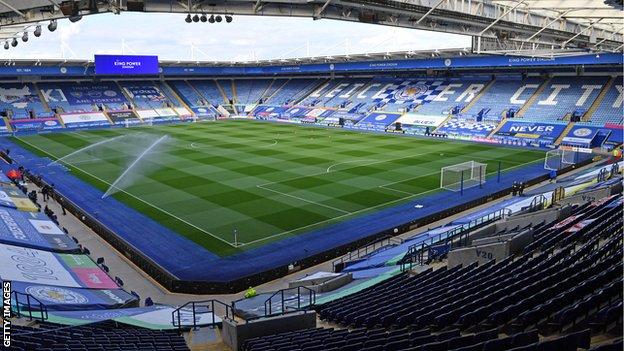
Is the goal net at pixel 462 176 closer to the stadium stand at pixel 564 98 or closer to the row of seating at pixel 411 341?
the row of seating at pixel 411 341

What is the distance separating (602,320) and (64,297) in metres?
13.4

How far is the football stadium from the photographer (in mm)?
9609

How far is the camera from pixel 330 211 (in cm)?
2562

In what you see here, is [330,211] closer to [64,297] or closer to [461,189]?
[461,189]

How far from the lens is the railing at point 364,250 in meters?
18.9

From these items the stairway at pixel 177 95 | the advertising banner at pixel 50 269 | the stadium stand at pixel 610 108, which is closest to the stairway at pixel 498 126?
the stadium stand at pixel 610 108

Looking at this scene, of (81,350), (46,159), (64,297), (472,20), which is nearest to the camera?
(81,350)

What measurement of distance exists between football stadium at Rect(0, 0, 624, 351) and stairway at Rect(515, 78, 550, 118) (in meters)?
0.22

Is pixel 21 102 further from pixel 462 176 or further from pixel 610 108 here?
pixel 610 108

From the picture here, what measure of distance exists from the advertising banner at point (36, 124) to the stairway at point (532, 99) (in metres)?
55.2

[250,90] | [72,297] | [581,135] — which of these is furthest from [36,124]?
[581,135]

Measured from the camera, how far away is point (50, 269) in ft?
53.6

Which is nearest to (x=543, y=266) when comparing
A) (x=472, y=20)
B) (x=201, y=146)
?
(x=472, y=20)

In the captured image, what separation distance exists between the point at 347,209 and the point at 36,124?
50729 millimetres
